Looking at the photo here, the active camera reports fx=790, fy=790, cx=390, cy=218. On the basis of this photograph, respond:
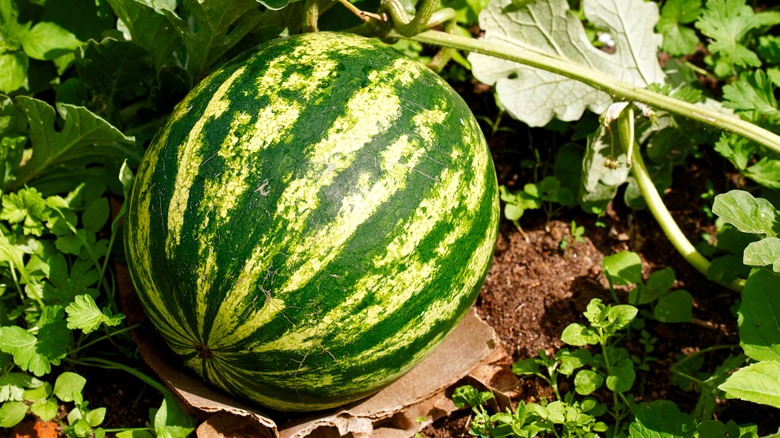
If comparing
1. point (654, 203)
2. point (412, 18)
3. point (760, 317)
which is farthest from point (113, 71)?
point (760, 317)

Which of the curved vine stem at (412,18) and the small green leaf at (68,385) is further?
the curved vine stem at (412,18)

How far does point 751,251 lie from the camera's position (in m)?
2.33

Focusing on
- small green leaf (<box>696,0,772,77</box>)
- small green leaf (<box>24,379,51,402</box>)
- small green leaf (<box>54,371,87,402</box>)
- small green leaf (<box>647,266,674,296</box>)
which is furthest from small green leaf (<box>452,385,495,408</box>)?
small green leaf (<box>696,0,772,77</box>)

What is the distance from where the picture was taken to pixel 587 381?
8.68 ft

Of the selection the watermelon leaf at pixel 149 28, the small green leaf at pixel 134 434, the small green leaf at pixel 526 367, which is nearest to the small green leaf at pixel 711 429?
the small green leaf at pixel 526 367

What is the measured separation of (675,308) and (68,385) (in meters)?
2.13

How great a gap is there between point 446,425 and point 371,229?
0.98 meters

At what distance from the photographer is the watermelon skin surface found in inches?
84.1

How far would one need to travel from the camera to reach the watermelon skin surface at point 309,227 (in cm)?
214

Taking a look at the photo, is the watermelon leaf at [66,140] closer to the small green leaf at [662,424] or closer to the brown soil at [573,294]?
the brown soil at [573,294]

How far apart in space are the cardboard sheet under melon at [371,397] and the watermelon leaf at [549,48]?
939mm

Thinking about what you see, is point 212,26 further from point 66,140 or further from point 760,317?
point 760,317

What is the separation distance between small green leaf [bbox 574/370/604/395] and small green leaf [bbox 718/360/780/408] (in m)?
0.55

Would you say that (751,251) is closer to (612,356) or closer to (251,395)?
(612,356)
